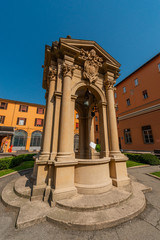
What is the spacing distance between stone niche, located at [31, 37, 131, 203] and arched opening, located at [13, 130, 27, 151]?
952 inches

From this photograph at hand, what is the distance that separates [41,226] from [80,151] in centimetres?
547

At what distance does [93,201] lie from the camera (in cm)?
330

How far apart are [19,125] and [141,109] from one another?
2902 centimetres

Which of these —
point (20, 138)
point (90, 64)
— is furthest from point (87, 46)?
point (20, 138)

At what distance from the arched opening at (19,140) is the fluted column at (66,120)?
84.5ft

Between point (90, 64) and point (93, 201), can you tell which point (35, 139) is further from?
point (93, 201)

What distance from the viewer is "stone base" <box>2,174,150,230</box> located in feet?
8.46

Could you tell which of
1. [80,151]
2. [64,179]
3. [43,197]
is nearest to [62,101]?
[64,179]

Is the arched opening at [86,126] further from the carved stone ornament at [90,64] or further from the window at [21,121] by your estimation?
the window at [21,121]

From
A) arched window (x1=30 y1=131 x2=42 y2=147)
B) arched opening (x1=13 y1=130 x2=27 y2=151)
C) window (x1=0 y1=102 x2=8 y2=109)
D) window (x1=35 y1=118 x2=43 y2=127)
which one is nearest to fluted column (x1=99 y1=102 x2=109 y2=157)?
arched window (x1=30 y1=131 x2=42 y2=147)

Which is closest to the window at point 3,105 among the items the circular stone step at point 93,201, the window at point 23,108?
the window at point 23,108

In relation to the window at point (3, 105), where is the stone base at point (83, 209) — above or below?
below

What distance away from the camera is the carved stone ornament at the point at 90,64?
563 cm

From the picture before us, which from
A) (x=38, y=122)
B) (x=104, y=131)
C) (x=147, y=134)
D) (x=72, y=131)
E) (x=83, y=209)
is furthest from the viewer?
(x=38, y=122)
